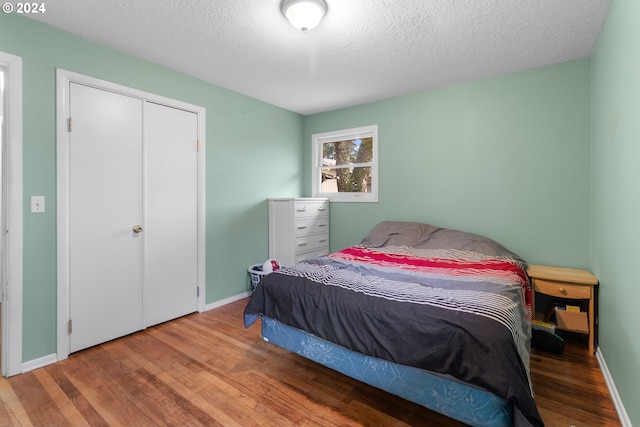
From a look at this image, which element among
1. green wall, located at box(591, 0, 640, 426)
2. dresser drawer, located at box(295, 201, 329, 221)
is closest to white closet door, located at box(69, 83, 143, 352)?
dresser drawer, located at box(295, 201, 329, 221)

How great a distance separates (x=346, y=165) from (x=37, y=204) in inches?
124

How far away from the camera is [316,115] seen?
433 cm

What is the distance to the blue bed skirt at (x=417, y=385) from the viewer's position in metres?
1.33

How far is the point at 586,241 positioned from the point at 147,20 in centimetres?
391

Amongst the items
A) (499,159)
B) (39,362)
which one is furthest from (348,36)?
(39,362)

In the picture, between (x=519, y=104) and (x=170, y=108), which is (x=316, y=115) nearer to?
(x=170, y=108)

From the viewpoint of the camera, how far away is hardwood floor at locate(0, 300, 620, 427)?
5.22ft

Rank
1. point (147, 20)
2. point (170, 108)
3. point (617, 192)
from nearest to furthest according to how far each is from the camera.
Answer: point (617, 192) < point (147, 20) < point (170, 108)

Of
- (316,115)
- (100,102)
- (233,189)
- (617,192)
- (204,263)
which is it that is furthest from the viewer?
(316,115)

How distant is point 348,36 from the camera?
2.27 metres

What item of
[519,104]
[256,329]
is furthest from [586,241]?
[256,329]

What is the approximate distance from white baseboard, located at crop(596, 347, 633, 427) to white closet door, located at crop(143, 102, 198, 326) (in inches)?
128

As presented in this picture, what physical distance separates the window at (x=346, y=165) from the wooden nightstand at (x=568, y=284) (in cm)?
188

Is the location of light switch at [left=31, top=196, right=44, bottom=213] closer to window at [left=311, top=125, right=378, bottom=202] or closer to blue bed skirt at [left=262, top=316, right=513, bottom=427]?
blue bed skirt at [left=262, top=316, right=513, bottom=427]
